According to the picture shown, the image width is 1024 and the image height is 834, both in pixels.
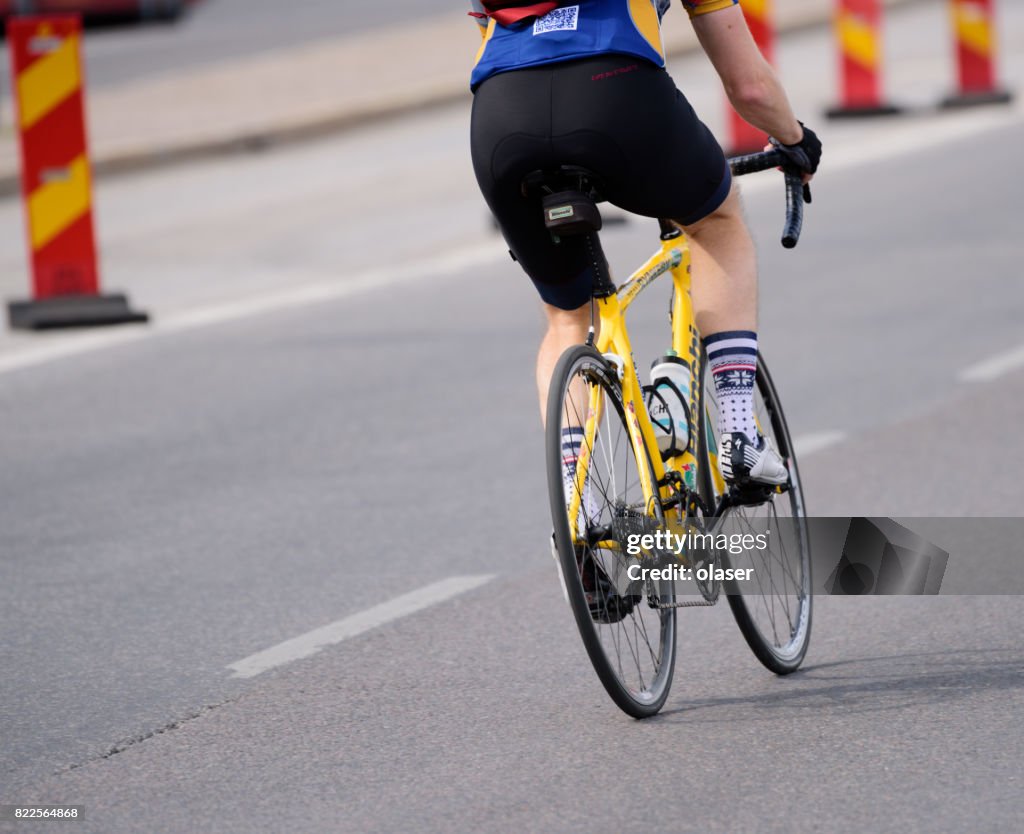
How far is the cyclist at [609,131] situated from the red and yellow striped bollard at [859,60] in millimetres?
12999

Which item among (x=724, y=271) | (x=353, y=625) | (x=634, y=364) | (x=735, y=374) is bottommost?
(x=353, y=625)

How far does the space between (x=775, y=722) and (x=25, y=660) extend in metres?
1.95

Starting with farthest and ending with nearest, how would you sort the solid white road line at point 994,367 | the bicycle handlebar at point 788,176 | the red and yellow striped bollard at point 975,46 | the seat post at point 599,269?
the red and yellow striped bollard at point 975,46, the solid white road line at point 994,367, the bicycle handlebar at point 788,176, the seat post at point 599,269

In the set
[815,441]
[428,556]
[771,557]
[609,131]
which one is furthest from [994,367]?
[609,131]

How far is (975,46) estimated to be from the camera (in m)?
17.9

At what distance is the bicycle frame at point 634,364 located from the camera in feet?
14.5

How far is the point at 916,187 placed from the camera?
1402 centimetres

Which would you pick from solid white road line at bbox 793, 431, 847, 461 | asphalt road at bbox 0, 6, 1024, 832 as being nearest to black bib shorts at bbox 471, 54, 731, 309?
asphalt road at bbox 0, 6, 1024, 832

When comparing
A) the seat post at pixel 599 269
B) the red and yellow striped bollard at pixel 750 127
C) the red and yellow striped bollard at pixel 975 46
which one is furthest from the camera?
the red and yellow striped bollard at pixel 975 46

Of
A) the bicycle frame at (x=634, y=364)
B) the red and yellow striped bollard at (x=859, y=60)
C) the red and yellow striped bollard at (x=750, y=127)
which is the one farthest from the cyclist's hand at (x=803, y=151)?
the red and yellow striped bollard at (x=859, y=60)

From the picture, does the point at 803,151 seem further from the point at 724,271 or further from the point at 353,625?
the point at 353,625

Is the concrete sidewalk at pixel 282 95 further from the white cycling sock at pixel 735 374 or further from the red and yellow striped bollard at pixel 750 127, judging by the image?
the white cycling sock at pixel 735 374

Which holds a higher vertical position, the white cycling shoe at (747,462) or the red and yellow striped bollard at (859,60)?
the white cycling shoe at (747,462)

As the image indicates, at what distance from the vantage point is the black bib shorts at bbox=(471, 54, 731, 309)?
424 centimetres
